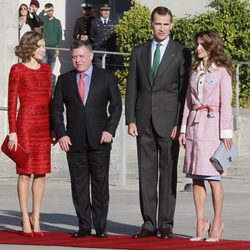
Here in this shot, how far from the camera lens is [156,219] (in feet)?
42.7

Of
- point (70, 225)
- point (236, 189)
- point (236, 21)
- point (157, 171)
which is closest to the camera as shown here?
point (157, 171)

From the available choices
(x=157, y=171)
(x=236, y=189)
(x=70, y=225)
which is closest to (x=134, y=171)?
(x=236, y=189)

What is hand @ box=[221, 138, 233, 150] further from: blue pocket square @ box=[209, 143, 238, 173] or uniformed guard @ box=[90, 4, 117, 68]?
uniformed guard @ box=[90, 4, 117, 68]

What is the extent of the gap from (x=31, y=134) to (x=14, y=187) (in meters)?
5.72

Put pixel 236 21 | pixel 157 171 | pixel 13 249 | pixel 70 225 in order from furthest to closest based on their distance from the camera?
pixel 236 21 < pixel 70 225 < pixel 157 171 < pixel 13 249

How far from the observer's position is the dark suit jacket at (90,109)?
42.3 ft

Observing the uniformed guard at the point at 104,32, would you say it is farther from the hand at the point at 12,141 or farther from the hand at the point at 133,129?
the hand at the point at 133,129

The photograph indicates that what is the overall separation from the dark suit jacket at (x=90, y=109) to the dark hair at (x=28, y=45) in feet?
1.24

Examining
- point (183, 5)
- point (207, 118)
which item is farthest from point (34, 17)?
point (207, 118)

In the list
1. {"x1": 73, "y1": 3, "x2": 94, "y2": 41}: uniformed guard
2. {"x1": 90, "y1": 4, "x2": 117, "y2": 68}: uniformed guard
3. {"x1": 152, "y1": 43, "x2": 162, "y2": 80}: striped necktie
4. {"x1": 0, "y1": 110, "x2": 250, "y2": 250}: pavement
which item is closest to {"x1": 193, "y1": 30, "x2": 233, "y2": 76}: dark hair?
{"x1": 152, "y1": 43, "x2": 162, "y2": 80}: striped necktie

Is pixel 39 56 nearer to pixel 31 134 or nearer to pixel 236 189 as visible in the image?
pixel 31 134

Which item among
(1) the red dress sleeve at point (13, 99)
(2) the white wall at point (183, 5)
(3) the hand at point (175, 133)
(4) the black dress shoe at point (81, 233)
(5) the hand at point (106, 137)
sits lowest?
(4) the black dress shoe at point (81, 233)

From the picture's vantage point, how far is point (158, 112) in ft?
41.7

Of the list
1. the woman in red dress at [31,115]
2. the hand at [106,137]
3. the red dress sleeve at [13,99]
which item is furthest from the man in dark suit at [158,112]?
the red dress sleeve at [13,99]
